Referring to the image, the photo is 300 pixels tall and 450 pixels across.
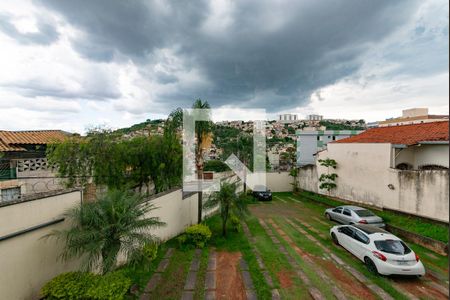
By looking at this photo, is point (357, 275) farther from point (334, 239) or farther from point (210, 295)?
point (210, 295)

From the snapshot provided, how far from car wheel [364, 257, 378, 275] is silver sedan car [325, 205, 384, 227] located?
4280 mm

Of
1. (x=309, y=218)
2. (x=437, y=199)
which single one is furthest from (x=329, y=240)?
(x=437, y=199)

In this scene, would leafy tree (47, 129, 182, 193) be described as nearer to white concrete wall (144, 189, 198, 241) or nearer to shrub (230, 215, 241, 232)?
white concrete wall (144, 189, 198, 241)

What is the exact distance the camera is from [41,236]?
5.51m

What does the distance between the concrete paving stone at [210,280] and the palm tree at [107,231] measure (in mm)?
2627

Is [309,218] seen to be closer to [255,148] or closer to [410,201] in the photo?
[410,201]

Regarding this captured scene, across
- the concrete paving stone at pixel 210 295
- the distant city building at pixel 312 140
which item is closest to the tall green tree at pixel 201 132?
the concrete paving stone at pixel 210 295

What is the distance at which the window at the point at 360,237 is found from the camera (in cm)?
845

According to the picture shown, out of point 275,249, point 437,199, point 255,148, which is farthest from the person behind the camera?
point 255,148

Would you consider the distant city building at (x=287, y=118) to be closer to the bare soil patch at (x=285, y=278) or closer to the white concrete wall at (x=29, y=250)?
the bare soil patch at (x=285, y=278)

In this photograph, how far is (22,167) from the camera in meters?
10.4

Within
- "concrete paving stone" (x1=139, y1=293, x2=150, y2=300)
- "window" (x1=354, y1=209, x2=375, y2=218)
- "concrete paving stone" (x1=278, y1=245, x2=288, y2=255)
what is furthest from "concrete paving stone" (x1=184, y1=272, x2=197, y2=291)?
"window" (x1=354, y1=209, x2=375, y2=218)

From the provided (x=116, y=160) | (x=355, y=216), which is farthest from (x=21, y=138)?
(x=355, y=216)

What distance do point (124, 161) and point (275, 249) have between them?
815 cm
